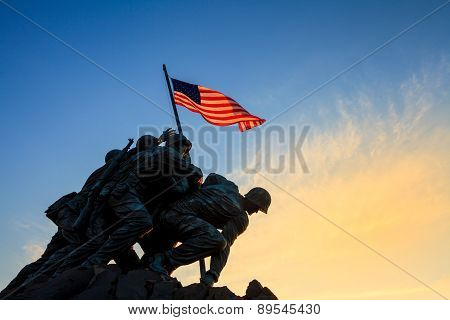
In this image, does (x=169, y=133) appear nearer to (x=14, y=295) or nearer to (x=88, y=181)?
(x=88, y=181)

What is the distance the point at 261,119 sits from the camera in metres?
13.0

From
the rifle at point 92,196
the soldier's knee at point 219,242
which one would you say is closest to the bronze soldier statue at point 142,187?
the rifle at point 92,196

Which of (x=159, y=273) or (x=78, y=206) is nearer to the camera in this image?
(x=159, y=273)

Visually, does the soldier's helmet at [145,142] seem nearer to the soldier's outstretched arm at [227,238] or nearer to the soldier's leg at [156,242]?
the soldier's leg at [156,242]

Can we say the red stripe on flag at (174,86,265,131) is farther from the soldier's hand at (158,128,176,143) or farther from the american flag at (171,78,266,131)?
the soldier's hand at (158,128,176,143)

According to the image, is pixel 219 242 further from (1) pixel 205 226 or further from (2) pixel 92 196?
(2) pixel 92 196

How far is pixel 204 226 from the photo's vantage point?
31.1ft

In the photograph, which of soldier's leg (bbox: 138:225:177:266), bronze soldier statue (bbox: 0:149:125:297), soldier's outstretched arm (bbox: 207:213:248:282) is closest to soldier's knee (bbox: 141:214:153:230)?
soldier's leg (bbox: 138:225:177:266)

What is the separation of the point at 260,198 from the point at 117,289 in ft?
13.2

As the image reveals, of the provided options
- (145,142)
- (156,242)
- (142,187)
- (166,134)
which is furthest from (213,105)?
(156,242)

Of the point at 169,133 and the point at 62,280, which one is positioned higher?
the point at 169,133

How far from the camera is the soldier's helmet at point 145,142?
34.7ft
